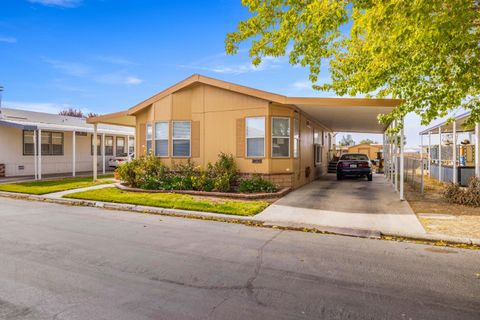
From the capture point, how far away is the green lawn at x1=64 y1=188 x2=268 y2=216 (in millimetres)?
9094

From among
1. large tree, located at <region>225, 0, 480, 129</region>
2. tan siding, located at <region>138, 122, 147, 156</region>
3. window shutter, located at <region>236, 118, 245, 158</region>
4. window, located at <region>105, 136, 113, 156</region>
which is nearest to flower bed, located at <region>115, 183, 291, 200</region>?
window shutter, located at <region>236, 118, 245, 158</region>

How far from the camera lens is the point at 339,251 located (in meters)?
5.59

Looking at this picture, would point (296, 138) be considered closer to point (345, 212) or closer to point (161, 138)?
point (345, 212)

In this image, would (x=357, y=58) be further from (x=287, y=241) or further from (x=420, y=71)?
(x=287, y=241)

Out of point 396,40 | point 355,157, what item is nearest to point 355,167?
point 355,157

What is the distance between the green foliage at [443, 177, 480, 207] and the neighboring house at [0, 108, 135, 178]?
62.9 ft

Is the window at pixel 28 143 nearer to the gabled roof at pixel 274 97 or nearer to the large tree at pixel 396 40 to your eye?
the gabled roof at pixel 274 97

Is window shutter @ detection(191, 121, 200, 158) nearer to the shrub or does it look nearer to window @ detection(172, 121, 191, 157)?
window @ detection(172, 121, 191, 157)

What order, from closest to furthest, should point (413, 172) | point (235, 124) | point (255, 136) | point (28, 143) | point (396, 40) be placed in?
point (396, 40) → point (255, 136) → point (235, 124) → point (413, 172) → point (28, 143)

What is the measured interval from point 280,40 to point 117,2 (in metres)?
10.3

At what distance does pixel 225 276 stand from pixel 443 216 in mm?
7065

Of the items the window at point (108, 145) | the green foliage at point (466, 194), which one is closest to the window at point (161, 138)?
the green foliage at point (466, 194)

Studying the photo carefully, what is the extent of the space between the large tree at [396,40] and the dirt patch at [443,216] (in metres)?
2.65

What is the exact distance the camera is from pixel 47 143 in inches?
822
